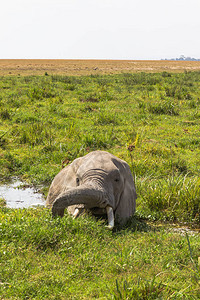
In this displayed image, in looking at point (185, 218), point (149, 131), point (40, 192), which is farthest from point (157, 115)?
point (185, 218)

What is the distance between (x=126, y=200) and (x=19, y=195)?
2579 mm

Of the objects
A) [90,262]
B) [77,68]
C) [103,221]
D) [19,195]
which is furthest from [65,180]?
[77,68]

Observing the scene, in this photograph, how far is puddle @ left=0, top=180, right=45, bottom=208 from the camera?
6.76 m

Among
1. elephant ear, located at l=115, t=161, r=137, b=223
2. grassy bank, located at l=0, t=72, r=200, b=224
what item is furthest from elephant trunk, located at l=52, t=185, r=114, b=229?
grassy bank, located at l=0, t=72, r=200, b=224

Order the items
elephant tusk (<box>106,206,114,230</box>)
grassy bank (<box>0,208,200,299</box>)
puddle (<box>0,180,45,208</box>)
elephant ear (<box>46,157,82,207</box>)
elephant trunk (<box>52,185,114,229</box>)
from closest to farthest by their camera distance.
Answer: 1. grassy bank (<box>0,208,200,299</box>)
2. elephant trunk (<box>52,185,114,229</box>)
3. elephant tusk (<box>106,206,114,230</box>)
4. elephant ear (<box>46,157,82,207</box>)
5. puddle (<box>0,180,45,208</box>)

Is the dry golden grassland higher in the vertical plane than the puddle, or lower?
higher

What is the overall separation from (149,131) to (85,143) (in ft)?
8.21

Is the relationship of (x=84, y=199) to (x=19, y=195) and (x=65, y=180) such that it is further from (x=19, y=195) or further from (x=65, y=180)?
(x=19, y=195)

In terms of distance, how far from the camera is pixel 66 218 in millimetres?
4344

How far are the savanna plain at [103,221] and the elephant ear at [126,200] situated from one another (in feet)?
0.57

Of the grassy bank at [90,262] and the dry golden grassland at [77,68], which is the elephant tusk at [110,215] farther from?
the dry golden grassland at [77,68]

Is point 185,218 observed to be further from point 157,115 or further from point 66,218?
point 157,115

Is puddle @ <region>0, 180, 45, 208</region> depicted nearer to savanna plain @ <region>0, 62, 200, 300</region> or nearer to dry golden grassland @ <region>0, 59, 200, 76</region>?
savanna plain @ <region>0, 62, 200, 300</region>

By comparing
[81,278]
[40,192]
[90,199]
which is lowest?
[40,192]
